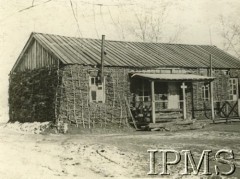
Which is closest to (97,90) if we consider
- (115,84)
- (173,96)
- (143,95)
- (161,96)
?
(115,84)

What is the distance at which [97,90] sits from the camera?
1902 cm

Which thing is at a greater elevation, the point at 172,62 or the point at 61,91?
the point at 172,62

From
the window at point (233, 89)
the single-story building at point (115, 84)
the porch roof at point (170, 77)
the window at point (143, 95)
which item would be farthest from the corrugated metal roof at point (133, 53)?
the window at point (143, 95)

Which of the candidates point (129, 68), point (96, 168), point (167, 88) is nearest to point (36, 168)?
point (96, 168)

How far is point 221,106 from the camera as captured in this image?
23.5 metres

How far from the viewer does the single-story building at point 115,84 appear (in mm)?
18359

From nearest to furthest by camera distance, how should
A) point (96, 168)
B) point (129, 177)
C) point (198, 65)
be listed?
point (129, 177) < point (96, 168) < point (198, 65)

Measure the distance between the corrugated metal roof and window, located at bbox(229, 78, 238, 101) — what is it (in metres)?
0.90

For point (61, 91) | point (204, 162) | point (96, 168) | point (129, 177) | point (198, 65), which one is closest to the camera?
point (129, 177)

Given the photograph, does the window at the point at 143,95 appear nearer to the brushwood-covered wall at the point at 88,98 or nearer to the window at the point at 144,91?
the window at the point at 144,91

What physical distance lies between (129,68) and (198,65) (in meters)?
4.92

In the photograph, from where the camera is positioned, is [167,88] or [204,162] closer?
[204,162]

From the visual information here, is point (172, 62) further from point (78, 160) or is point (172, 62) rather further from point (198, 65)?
point (78, 160)

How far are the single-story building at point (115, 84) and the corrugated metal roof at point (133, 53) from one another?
0.05 metres
